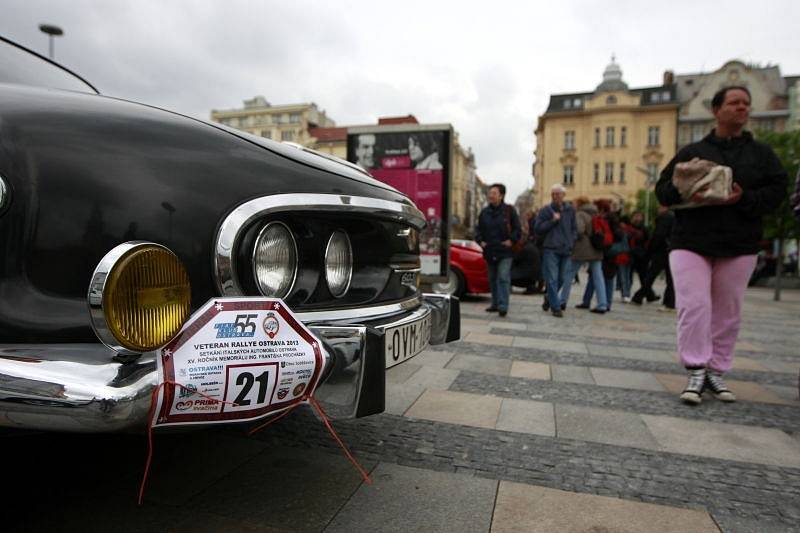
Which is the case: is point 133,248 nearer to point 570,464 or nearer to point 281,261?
point 281,261

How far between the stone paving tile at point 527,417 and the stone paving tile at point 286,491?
0.87 m

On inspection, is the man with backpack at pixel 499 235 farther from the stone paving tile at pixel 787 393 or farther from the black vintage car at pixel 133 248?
the black vintage car at pixel 133 248

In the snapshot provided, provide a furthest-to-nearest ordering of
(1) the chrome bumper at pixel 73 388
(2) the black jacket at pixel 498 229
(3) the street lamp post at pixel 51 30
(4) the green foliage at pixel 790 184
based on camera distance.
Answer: (4) the green foliage at pixel 790 184 < (3) the street lamp post at pixel 51 30 < (2) the black jacket at pixel 498 229 < (1) the chrome bumper at pixel 73 388

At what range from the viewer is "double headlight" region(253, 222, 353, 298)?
57.9 inches

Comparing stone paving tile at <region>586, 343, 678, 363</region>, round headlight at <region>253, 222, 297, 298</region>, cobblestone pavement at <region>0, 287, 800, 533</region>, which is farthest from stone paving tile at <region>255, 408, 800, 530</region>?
stone paving tile at <region>586, 343, 678, 363</region>

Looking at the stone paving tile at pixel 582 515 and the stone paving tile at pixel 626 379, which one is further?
the stone paving tile at pixel 626 379

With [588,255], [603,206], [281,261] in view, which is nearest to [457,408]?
[281,261]

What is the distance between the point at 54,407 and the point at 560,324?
19.4ft

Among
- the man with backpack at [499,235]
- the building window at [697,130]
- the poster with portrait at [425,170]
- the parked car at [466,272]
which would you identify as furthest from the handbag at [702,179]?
the building window at [697,130]

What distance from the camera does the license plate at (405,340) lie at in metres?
1.77

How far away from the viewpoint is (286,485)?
1842 millimetres

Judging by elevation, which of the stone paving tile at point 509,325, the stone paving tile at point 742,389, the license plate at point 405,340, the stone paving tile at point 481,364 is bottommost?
the stone paving tile at point 742,389

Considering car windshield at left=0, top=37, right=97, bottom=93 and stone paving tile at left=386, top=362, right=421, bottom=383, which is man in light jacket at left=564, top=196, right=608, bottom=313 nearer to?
stone paving tile at left=386, top=362, right=421, bottom=383

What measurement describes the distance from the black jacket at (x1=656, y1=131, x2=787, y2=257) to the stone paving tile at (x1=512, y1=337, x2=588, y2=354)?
179 cm
